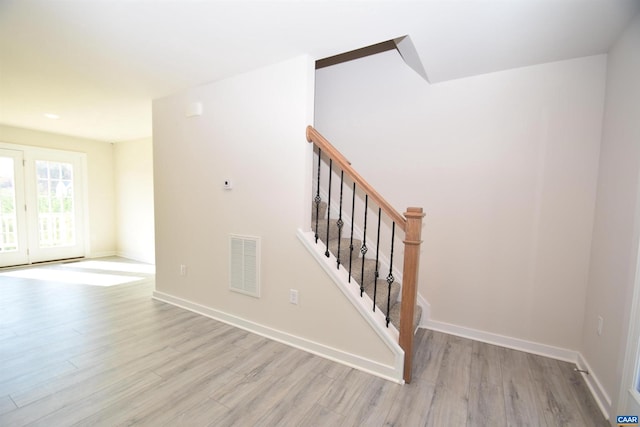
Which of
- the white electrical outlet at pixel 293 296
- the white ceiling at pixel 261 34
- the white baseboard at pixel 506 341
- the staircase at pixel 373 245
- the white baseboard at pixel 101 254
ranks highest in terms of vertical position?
the white ceiling at pixel 261 34

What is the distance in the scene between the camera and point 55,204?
519 cm

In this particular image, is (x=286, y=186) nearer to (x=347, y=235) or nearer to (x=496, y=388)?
(x=347, y=235)

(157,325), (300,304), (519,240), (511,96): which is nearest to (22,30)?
(157,325)

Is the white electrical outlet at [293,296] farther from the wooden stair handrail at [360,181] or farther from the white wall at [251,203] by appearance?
the wooden stair handrail at [360,181]

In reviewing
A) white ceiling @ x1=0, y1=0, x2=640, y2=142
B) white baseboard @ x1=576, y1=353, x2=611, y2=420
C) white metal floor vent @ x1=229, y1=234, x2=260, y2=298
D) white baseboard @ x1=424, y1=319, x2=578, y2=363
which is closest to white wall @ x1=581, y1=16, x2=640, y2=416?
white baseboard @ x1=576, y1=353, x2=611, y2=420

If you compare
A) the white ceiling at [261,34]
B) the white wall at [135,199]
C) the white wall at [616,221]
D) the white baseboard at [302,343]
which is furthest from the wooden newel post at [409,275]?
the white wall at [135,199]

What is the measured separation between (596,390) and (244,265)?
2.80m

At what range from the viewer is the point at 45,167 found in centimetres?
504

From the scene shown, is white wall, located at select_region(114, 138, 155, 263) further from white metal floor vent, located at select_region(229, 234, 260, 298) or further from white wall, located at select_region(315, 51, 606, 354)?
white wall, located at select_region(315, 51, 606, 354)

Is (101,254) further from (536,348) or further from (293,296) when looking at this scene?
(536,348)

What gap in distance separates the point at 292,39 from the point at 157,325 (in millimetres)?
2899

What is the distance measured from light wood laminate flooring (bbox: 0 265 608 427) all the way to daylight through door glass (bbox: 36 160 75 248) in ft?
10.4

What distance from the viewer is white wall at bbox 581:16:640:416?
159 cm

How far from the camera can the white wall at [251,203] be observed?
89.1 inches
